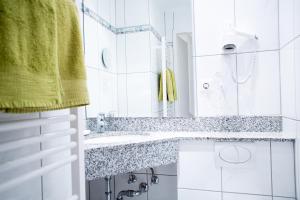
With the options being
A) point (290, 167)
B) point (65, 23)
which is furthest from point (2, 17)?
point (290, 167)

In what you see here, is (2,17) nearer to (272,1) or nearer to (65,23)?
(65,23)

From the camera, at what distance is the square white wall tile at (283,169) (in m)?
1.19

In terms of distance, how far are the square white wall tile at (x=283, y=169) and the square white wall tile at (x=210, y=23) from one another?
73cm

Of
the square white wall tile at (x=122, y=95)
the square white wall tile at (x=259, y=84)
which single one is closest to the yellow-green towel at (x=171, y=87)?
the square white wall tile at (x=122, y=95)

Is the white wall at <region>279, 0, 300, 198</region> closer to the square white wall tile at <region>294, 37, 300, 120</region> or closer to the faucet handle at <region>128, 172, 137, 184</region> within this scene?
the square white wall tile at <region>294, 37, 300, 120</region>

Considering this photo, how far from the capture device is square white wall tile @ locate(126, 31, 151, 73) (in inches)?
67.1

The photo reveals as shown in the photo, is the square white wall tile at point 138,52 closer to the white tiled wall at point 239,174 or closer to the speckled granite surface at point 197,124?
the speckled granite surface at point 197,124

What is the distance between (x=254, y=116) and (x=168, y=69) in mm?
671

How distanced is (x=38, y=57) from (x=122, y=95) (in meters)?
1.21

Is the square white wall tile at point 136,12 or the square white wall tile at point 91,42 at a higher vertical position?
the square white wall tile at point 136,12

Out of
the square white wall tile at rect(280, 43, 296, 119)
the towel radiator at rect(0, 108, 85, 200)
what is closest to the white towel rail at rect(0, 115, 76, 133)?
the towel radiator at rect(0, 108, 85, 200)

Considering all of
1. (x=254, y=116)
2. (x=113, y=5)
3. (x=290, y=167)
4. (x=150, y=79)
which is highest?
(x=113, y=5)

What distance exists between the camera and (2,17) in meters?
0.48

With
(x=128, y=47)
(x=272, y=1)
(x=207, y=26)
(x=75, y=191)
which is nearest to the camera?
(x=75, y=191)
